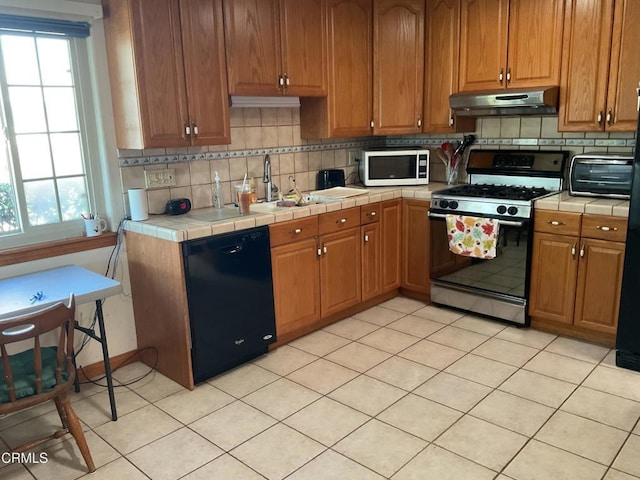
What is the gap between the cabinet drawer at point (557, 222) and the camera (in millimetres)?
3178

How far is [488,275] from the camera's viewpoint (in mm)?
3588

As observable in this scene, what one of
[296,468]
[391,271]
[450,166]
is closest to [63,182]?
[296,468]

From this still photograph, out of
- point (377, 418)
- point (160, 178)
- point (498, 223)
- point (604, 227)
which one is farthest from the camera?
point (498, 223)

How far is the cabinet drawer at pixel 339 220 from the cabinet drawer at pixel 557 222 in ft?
3.87

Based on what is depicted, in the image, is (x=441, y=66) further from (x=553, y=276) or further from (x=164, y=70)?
(x=164, y=70)

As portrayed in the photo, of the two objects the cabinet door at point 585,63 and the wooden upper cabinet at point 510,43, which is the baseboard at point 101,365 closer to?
the wooden upper cabinet at point 510,43

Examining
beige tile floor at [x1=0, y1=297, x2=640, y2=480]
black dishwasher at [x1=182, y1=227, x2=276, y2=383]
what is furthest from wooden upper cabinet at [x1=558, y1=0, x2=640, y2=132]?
black dishwasher at [x1=182, y1=227, x2=276, y2=383]

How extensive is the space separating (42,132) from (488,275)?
2.89m

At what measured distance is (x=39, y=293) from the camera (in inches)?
91.4

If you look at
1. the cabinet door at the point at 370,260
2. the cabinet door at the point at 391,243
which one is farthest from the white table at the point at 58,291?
the cabinet door at the point at 391,243

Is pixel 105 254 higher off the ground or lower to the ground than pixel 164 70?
lower

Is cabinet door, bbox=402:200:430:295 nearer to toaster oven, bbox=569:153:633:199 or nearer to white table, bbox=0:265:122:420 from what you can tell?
toaster oven, bbox=569:153:633:199

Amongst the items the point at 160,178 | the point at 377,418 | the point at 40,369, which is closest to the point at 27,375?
the point at 40,369

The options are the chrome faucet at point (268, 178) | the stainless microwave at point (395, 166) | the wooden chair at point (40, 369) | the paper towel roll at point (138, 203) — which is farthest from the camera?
the stainless microwave at point (395, 166)
